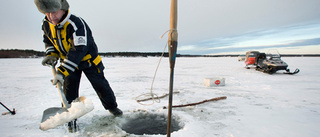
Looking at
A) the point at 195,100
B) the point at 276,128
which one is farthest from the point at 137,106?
the point at 276,128

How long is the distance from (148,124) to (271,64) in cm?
775

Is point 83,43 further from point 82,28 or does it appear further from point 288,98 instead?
point 288,98

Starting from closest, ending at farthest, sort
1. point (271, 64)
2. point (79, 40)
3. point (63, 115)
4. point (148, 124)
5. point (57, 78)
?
point (63, 115)
point (57, 78)
point (79, 40)
point (148, 124)
point (271, 64)

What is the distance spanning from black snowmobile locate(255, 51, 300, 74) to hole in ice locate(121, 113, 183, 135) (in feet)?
23.9

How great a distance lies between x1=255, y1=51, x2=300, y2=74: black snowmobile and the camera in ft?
24.8

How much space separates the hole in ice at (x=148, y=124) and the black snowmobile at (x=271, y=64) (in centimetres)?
728

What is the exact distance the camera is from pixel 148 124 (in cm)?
254

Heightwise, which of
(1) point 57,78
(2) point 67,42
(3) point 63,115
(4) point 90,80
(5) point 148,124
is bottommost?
(5) point 148,124

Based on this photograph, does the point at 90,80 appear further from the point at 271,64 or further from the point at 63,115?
the point at 271,64

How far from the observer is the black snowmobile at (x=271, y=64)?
757 centimetres

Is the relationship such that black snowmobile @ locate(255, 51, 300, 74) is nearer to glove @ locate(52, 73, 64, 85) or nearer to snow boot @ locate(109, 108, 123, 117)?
snow boot @ locate(109, 108, 123, 117)

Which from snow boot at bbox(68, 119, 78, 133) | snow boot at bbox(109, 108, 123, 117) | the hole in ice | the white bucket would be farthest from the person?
the white bucket

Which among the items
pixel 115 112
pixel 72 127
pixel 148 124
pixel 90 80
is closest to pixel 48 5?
pixel 90 80

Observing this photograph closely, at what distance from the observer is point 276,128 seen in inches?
85.8
